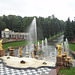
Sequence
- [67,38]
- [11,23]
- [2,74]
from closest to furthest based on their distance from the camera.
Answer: [2,74] → [67,38] → [11,23]

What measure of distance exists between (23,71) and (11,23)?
45011mm

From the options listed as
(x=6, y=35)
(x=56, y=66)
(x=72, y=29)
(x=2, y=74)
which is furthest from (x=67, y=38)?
(x=2, y=74)

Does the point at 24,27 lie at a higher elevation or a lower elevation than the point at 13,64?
higher

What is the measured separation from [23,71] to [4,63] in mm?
2412

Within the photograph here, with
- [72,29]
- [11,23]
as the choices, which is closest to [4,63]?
[72,29]

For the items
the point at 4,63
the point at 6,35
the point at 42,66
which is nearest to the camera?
the point at 42,66

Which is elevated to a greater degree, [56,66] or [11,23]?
[11,23]

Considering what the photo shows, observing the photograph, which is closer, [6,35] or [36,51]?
[36,51]

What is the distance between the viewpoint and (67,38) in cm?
3622

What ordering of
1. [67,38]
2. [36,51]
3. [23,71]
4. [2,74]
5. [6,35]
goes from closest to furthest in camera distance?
[2,74] < [23,71] < [36,51] < [67,38] < [6,35]

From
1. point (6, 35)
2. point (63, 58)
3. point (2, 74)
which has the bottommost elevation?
point (2, 74)

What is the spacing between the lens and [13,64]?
10359 millimetres

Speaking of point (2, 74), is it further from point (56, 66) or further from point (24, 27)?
point (24, 27)

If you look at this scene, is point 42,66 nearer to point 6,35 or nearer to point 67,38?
point 67,38
